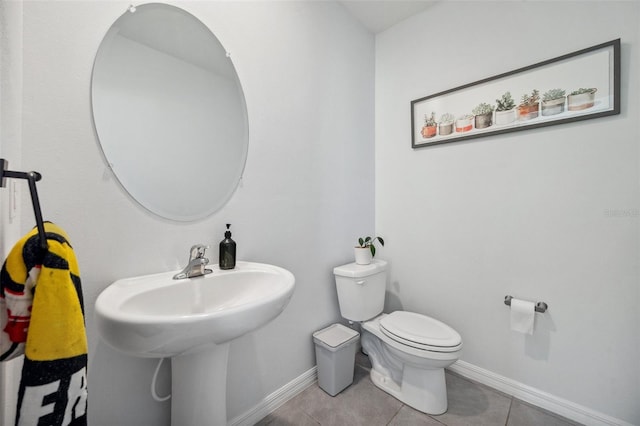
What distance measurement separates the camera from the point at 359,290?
1.60m

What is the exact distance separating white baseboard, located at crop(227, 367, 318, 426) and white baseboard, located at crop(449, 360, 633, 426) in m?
0.96

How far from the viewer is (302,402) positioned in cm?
141

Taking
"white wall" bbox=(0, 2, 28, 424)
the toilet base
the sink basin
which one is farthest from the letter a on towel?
the toilet base

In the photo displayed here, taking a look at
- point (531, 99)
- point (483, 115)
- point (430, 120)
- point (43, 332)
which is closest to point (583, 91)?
point (531, 99)

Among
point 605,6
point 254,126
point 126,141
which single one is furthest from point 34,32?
point 605,6

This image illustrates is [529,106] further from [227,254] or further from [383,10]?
[227,254]

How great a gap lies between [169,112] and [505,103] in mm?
1792

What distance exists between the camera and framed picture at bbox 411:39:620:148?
1.24 metres

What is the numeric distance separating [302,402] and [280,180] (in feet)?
4.07

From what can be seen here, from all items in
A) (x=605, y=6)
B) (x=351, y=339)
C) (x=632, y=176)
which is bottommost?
(x=351, y=339)

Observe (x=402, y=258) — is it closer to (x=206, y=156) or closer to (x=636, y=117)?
(x=636, y=117)

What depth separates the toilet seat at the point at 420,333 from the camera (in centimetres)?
127

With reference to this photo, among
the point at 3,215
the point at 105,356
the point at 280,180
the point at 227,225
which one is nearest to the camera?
the point at 3,215

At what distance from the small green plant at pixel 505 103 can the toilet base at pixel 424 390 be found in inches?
60.1
